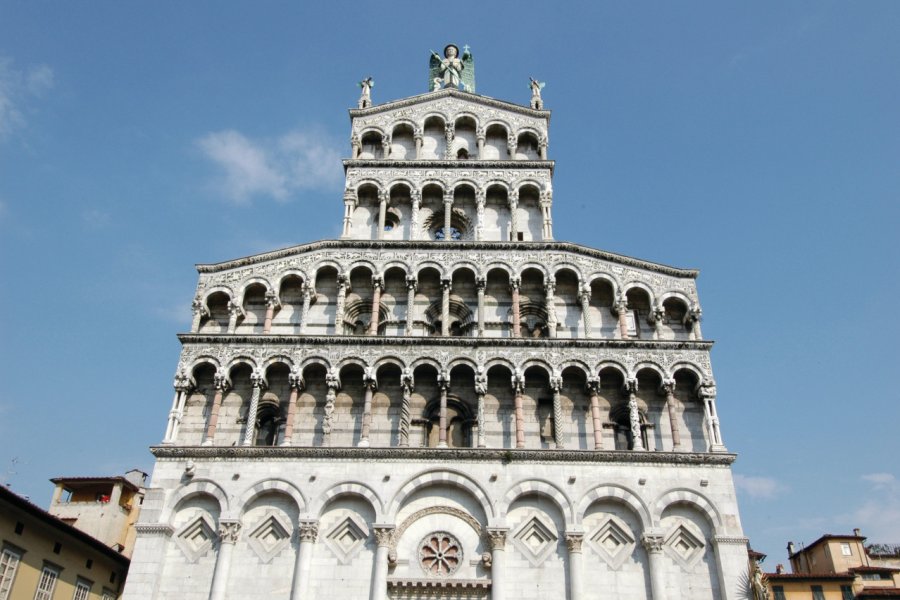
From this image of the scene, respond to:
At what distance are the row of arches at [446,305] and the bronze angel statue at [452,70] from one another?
11240mm

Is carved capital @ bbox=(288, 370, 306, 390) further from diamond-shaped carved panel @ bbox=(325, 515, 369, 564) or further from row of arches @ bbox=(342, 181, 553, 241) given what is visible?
row of arches @ bbox=(342, 181, 553, 241)

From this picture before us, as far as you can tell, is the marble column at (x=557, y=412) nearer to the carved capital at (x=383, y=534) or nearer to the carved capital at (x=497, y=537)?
the carved capital at (x=497, y=537)

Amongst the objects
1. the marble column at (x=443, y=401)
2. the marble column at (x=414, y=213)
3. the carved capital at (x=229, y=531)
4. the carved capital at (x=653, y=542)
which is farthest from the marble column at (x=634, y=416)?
the carved capital at (x=229, y=531)

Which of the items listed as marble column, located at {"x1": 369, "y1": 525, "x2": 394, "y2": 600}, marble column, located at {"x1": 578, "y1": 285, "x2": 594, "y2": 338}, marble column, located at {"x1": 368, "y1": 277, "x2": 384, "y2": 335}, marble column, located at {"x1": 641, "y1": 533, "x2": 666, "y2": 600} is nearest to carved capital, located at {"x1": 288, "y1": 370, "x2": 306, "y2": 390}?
marble column, located at {"x1": 368, "y1": 277, "x2": 384, "y2": 335}

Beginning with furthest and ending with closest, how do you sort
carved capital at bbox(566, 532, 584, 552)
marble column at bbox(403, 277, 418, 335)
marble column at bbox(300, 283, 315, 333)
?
marble column at bbox(300, 283, 315, 333) < marble column at bbox(403, 277, 418, 335) < carved capital at bbox(566, 532, 584, 552)

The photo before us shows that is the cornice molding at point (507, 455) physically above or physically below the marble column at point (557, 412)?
below

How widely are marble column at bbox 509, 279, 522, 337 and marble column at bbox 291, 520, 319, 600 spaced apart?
8.06m

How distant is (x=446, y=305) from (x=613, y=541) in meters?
8.43

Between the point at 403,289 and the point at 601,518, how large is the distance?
9.31 metres

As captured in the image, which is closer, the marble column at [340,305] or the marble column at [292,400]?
Result: the marble column at [292,400]

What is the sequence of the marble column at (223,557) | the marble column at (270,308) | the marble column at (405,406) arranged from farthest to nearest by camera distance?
1. the marble column at (270,308)
2. the marble column at (405,406)
3. the marble column at (223,557)

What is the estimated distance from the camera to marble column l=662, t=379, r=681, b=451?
22.4 meters

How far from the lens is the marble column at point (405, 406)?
74.5 ft

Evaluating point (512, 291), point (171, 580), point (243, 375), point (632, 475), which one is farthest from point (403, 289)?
point (171, 580)
